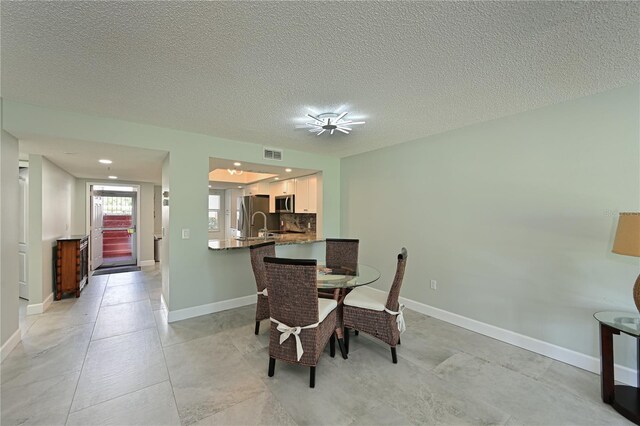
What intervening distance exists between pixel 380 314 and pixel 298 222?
4299mm

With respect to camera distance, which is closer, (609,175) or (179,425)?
(179,425)

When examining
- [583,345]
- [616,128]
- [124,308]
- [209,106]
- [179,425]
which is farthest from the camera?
[124,308]

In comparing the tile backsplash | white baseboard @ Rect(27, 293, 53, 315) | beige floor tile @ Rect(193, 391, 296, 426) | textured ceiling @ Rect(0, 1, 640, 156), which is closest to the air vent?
textured ceiling @ Rect(0, 1, 640, 156)

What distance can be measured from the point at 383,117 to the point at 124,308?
4.27 m

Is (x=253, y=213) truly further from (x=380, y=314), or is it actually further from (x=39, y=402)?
(x=39, y=402)

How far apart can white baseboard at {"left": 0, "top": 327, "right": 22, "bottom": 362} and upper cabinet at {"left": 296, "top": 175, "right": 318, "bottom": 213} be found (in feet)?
13.1

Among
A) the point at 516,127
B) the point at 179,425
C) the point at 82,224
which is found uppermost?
the point at 516,127

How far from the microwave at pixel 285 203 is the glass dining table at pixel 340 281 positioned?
2836mm

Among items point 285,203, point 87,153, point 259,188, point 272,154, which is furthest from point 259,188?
point 87,153

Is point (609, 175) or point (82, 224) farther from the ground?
point (609, 175)

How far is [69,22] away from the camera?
1.44 metres

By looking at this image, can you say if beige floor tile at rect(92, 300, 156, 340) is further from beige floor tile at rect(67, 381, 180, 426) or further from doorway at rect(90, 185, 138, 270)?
doorway at rect(90, 185, 138, 270)

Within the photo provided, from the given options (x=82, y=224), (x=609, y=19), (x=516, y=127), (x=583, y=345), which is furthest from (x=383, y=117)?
(x=82, y=224)

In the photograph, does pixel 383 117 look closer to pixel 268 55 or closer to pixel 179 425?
pixel 268 55
